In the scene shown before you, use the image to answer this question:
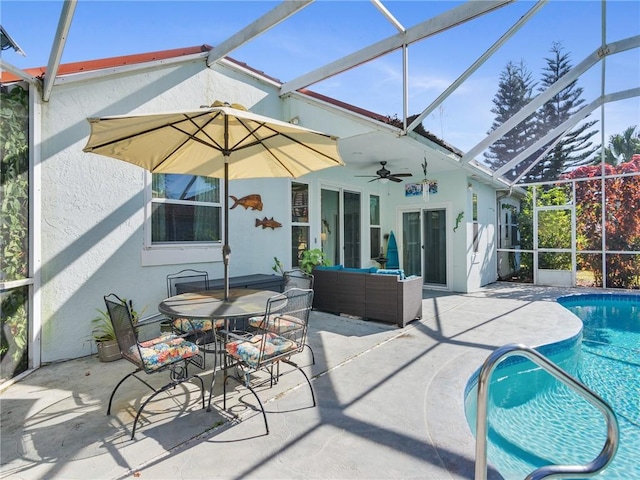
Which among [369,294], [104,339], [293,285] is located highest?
[293,285]

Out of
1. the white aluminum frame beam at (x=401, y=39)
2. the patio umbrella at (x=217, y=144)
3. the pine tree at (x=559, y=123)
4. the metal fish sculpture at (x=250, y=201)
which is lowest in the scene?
the metal fish sculpture at (x=250, y=201)

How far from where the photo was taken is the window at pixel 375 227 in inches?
381

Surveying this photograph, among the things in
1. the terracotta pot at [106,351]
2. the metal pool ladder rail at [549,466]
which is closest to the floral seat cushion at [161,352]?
the terracotta pot at [106,351]

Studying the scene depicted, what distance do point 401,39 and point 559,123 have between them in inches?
241

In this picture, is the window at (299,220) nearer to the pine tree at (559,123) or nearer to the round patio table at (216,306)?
the round patio table at (216,306)

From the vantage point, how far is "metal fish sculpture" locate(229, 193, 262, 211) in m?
5.75

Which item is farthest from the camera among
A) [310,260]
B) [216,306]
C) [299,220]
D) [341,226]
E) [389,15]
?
[341,226]

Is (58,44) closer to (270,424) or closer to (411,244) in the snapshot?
(270,424)

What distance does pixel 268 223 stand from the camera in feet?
20.5

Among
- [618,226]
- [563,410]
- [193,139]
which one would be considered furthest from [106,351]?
[618,226]

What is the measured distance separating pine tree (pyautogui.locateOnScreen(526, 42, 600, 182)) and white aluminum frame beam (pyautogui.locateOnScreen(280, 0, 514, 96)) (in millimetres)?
3740

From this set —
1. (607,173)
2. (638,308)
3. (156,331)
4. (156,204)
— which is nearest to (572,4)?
(607,173)

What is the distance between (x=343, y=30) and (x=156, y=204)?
148 inches

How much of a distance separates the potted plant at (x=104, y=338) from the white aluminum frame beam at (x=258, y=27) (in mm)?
3686
